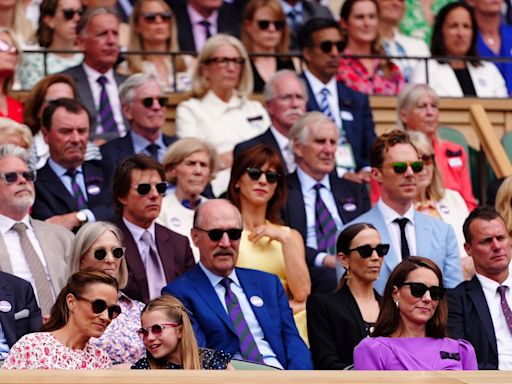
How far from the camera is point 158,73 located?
13.7 m

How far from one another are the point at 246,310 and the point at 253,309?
0.04 metres

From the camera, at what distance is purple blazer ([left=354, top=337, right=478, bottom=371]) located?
895 cm

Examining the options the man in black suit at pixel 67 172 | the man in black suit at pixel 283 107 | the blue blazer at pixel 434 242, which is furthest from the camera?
the man in black suit at pixel 283 107

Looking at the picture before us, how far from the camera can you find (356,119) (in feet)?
43.3

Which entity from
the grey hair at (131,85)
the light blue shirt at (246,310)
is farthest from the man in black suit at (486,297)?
the grey hair at (131,85)

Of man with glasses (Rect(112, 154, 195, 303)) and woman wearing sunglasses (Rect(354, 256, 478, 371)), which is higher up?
man with glasses (Rect(112, 154, 195, 303))

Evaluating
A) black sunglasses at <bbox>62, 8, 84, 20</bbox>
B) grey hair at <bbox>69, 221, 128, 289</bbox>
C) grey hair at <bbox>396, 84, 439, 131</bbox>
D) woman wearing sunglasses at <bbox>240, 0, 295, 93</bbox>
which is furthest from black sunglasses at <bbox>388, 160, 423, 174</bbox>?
black sunglasses at <bbox>62, 8, 84, 20</bbox>

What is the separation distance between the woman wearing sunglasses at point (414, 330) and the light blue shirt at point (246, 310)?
0.76 metres

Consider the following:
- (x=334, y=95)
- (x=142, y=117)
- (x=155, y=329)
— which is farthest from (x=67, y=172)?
(x=155, y=329)

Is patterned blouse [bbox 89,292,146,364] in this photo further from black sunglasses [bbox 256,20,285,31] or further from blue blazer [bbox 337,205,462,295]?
black sunglasses [bbox 256,20,285,31]

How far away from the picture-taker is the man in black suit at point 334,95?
13.1 meters

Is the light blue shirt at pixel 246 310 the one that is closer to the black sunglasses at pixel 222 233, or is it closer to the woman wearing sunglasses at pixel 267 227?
the black sunglasses at pixel 222 233

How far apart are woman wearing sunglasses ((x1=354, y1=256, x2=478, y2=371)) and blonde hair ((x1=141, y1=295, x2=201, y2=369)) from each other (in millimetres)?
953

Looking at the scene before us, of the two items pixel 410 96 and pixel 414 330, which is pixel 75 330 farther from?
pixel 410 96
